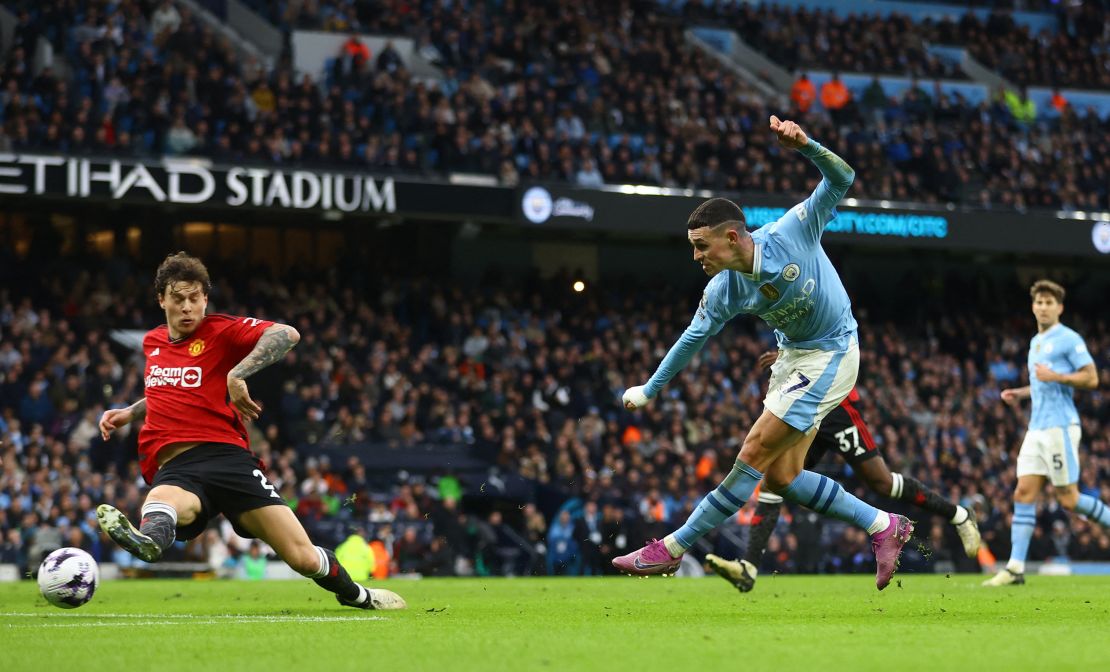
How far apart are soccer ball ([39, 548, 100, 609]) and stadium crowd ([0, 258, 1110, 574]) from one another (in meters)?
11.3

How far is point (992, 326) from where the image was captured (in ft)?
106

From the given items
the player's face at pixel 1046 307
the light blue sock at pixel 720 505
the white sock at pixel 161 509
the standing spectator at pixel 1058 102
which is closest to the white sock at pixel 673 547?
the light blue sock at pixel 720 505

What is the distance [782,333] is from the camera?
8.70 meters

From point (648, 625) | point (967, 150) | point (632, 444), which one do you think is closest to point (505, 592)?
point (648, 625)

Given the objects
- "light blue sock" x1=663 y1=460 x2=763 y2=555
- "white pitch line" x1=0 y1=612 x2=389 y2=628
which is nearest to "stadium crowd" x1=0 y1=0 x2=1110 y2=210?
"white pitch line" x1=0 y1=612 x2=389 y2=628

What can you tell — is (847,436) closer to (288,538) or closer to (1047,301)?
(1047,301)

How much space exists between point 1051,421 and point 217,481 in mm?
7962

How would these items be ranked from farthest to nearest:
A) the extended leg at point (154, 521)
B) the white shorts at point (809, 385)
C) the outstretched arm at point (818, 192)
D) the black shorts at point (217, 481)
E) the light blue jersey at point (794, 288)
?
the white shorts at point (809, 385) < the light blue jersey at point (794, 288) < the outstretched arm at point (818, 192) < the black shorts at point (217, 481) < the extended leg at point (154, 521)

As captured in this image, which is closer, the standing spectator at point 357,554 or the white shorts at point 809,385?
the white shorts at point 809,385

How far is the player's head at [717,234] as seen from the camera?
8039 millimetres

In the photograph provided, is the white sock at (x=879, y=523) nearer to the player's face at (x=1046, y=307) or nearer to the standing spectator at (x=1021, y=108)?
the player's face at (x=1046, y=307)

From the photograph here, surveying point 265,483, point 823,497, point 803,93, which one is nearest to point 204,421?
point 265,483

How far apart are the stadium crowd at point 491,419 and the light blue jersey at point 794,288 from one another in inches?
445

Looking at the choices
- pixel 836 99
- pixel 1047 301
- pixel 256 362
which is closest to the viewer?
pixel 256 362
